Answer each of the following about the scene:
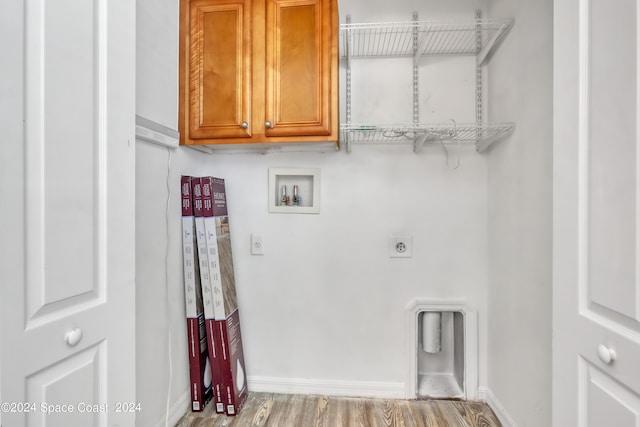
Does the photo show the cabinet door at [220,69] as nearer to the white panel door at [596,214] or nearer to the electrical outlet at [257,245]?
the electrical outlet at [257,245]

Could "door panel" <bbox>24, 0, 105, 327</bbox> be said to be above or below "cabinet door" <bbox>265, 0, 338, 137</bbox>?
below

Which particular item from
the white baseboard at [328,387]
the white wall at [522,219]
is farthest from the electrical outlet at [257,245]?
the white wall at [522,219]

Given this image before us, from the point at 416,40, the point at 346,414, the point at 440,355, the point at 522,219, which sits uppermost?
the point at 416,40

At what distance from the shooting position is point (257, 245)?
1741 millimetres

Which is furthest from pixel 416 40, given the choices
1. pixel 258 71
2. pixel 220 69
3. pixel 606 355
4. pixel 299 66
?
pixel 606 355

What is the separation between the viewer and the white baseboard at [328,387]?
5.43ft

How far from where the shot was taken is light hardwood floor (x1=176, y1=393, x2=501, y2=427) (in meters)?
1.46

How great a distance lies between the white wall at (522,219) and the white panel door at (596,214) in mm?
389

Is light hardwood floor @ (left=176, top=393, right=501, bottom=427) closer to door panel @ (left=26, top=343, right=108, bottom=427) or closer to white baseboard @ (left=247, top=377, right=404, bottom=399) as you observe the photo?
white baseboard @ (left=247, top=377, right=404, bottom=399)

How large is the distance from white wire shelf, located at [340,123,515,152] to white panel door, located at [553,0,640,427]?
1.98ft

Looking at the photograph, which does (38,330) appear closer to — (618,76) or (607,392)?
(607,392)

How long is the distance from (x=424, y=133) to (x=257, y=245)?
3.92ft

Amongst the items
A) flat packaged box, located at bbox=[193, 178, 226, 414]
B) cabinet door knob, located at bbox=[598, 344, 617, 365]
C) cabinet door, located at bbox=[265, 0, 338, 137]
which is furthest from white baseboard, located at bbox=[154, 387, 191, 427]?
cabinet door knob, located at bbox=[598, 344, 617, 365]

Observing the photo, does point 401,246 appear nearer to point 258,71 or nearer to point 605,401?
point 605,401
